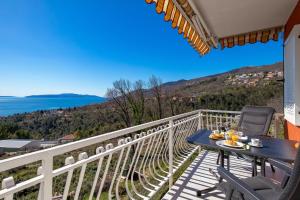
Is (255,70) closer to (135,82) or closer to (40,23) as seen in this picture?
(135,82)

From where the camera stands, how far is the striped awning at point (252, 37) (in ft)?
14.3

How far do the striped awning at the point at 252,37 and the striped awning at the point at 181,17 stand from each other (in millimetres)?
882

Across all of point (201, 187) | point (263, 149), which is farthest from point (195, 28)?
point (201, 187)

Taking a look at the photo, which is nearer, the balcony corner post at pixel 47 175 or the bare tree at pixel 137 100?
the balcony corner post at pixel 47 175

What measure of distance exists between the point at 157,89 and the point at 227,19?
21.3 m

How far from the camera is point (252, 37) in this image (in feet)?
15.1

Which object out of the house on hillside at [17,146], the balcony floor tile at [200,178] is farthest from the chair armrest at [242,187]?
the house on hillside at [17,146]

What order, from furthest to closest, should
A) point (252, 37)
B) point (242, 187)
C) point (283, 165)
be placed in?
point (252, 37) → point (283, 165) → point (242, 187)

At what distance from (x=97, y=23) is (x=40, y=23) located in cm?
449

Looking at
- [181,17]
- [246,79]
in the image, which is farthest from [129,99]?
[181,17]

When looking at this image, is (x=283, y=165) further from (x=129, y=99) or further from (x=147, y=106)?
(x=129, y=99)

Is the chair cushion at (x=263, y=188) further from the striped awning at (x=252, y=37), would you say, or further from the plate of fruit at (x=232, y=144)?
the striped awning at (x=252, y=37)

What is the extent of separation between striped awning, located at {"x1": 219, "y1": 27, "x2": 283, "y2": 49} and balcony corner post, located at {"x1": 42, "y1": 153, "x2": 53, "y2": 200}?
471 cm

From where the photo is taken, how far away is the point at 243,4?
2.98 metres
